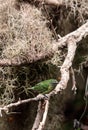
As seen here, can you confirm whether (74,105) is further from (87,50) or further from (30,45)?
(30,45)

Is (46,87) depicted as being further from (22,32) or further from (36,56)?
(22,32)

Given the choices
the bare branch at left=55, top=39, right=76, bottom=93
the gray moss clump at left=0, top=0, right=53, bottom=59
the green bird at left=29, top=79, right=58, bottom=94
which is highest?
the gray moss clump at left=0, top=0, right=53, bottom=59

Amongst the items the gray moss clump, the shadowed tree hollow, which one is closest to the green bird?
the shadowed tree hollow

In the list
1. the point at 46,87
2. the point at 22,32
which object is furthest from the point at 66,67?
the point at 22,32

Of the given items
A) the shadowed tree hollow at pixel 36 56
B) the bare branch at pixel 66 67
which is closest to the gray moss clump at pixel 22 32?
the shadowed tree hollow at pixel 36 56

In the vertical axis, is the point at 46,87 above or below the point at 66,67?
below

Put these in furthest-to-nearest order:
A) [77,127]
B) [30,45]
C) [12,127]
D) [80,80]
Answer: [80,80]
[77,127]
[12,127]
[30,45]

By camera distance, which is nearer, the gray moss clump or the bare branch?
the bare branch

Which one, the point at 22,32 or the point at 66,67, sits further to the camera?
the point at 22,32

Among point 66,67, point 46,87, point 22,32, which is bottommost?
point 46,87

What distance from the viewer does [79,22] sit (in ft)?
7.70

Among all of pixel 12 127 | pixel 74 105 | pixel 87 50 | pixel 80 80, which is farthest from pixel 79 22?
pixel 12 127

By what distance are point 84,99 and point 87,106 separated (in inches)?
2.5

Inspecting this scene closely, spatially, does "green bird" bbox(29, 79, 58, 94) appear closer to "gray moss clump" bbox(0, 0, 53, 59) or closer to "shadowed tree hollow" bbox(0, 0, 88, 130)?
"shadowed tree hollow" bbox(0, 0, 88, 130)
